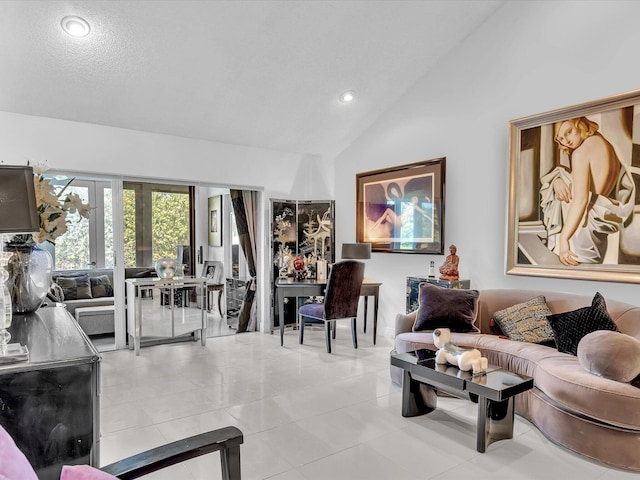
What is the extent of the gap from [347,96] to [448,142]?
4.30ft

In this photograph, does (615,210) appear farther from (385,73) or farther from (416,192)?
(385,73)

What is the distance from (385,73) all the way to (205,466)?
417 centimetres

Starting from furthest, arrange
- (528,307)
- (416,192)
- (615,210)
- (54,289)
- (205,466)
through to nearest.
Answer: (416,192) → (54,289) → (528,307) → (615,210) → (205,466)

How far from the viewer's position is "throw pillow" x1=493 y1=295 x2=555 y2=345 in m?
3.43

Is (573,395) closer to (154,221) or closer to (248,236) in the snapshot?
(248,236)

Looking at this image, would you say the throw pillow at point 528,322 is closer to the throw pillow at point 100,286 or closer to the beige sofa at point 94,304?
the beige sofa at point 94,304

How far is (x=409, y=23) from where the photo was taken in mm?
4020

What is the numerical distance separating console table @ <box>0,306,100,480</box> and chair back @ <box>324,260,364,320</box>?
3.44 metres

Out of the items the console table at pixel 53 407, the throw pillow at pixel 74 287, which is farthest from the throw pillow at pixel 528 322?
the throw pillow at pixel 74 287

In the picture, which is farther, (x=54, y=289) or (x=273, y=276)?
(x=273, y=276)

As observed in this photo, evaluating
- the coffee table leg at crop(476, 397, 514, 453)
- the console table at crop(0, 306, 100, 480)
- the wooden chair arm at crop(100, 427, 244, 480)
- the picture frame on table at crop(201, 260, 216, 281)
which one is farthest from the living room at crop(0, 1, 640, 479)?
the console table at crop(0, 306, 100, 480)

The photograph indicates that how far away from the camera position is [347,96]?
194 inches

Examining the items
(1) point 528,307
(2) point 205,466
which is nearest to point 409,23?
(1) point 528,307

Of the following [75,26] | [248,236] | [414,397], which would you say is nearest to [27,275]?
[75,26]
